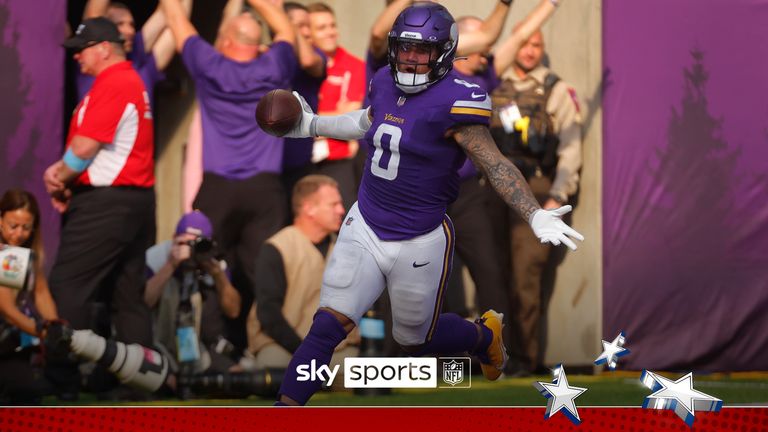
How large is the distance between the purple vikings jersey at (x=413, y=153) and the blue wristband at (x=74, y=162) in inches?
66.7

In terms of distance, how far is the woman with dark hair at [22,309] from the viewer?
5984 mm

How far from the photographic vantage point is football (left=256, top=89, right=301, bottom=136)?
514 cm

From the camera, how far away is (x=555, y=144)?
7.43 metres

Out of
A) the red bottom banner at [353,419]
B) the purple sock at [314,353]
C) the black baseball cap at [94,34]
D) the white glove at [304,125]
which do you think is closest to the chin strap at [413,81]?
the white glove at [304,125]

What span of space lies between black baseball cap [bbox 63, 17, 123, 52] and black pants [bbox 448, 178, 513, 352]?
5.61 ft

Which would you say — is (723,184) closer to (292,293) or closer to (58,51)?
(292,293)

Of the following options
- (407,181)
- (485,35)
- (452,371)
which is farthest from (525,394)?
(407,181)

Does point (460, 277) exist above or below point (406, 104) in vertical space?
below

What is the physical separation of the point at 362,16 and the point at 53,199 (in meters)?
2.00

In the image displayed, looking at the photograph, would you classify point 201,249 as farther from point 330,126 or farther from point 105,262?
point 330,126

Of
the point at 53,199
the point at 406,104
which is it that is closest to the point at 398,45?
the point at 406,104

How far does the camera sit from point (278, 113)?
514cm

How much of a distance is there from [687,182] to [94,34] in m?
2.82

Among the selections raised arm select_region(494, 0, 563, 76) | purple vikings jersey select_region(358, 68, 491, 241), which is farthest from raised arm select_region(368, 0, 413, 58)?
purple vikings jersey select_region(358, 68, 491, 241)
